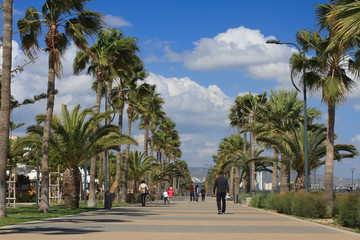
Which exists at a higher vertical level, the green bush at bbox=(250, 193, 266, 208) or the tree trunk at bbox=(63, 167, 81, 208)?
the tree trunk at bbox=(63, 167, 81, 208)

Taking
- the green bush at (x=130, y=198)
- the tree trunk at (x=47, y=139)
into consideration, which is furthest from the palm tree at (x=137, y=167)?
the tree trunk at (x=47, y=139)

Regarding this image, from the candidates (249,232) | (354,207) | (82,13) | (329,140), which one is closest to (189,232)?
(249,232)

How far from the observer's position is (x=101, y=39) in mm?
33906

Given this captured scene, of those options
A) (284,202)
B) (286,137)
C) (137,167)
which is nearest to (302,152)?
(286,137)

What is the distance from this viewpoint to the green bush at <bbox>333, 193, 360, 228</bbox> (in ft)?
50.2

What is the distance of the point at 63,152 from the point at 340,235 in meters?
17.3

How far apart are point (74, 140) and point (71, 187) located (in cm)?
260

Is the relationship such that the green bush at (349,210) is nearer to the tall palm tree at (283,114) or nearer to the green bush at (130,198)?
the tall palm tree at (283,114)

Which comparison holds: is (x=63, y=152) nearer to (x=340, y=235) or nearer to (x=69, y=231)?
(x=69, y=231)

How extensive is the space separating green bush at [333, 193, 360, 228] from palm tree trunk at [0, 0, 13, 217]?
12.0 meters

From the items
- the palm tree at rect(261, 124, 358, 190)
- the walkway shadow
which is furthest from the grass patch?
the palm tree at rect(261, 124, 358, 190)

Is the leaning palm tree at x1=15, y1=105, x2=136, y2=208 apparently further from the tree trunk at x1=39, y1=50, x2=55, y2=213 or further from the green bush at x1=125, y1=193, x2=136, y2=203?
the green bush at x1=125, y1=193, x2=136, y2=203

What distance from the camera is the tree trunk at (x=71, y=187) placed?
2705 centimetres

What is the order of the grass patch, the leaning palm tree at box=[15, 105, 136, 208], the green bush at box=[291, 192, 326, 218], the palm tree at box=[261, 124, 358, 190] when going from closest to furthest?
1. the grass patch
2. the green bush at box=[291, 192, 326, 218]
3. the leaning palm tree at box=[15, 105, 136, 208]
4. the palm tree at box=[261, 124, 358, 190]
